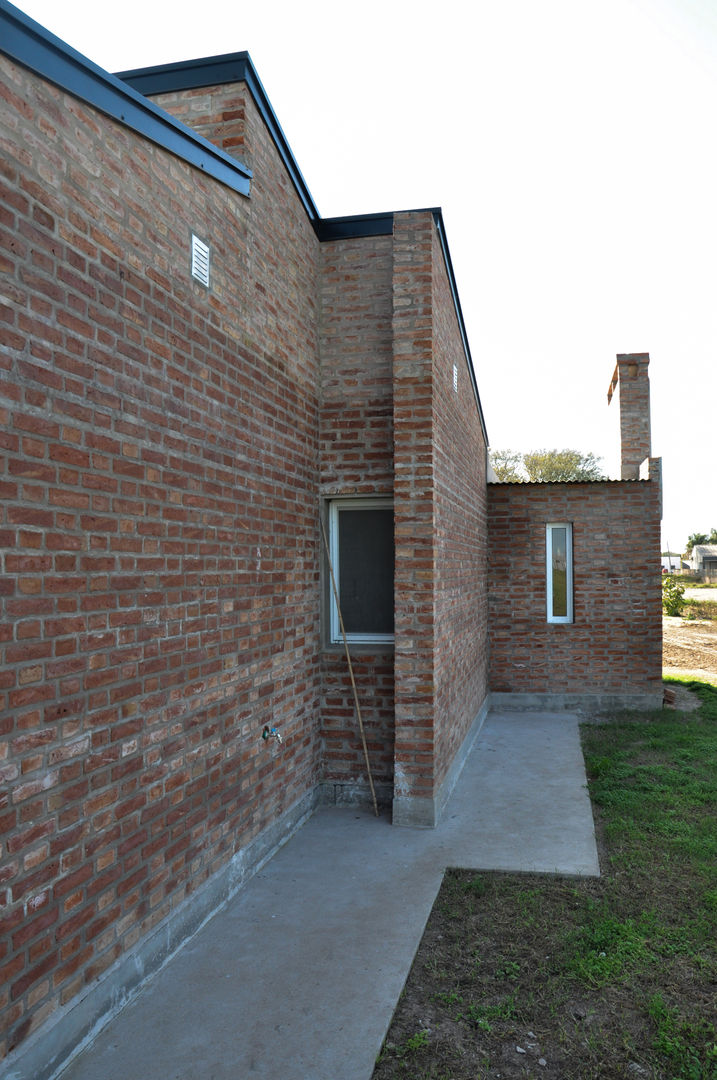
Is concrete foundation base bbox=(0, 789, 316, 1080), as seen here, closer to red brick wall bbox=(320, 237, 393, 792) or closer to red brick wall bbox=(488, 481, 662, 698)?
red brick wall bbox=(320, 237, 393, 792)

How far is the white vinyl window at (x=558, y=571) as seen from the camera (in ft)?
33.5

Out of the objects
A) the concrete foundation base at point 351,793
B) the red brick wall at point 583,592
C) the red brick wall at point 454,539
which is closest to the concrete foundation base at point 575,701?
the red brick wall at point 583,592

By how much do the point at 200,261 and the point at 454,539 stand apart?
12.1 ft

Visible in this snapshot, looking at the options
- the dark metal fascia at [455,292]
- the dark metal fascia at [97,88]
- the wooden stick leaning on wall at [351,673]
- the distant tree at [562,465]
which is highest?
the distant tree at [562,465]

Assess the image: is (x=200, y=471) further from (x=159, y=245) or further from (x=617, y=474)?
(x=617, y=474)

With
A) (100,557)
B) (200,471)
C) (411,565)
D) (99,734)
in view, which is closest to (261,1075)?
(99,734)

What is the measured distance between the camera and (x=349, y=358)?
233 inches

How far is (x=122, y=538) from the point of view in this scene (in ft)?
10.1

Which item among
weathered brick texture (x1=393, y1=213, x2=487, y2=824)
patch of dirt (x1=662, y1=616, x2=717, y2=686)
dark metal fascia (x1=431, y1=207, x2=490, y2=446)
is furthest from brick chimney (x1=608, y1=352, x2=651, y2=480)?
weathered brick texture (x1=393, y1=213, x2=487, y2=824)

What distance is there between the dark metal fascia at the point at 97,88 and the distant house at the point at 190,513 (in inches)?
0.6

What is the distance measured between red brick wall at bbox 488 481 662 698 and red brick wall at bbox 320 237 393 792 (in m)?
4.76

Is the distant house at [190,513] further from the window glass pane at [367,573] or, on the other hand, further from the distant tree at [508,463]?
the distant tree at [508,463]

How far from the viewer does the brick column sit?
5.33 meters

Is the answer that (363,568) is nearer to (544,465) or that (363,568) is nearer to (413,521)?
(413,521)
